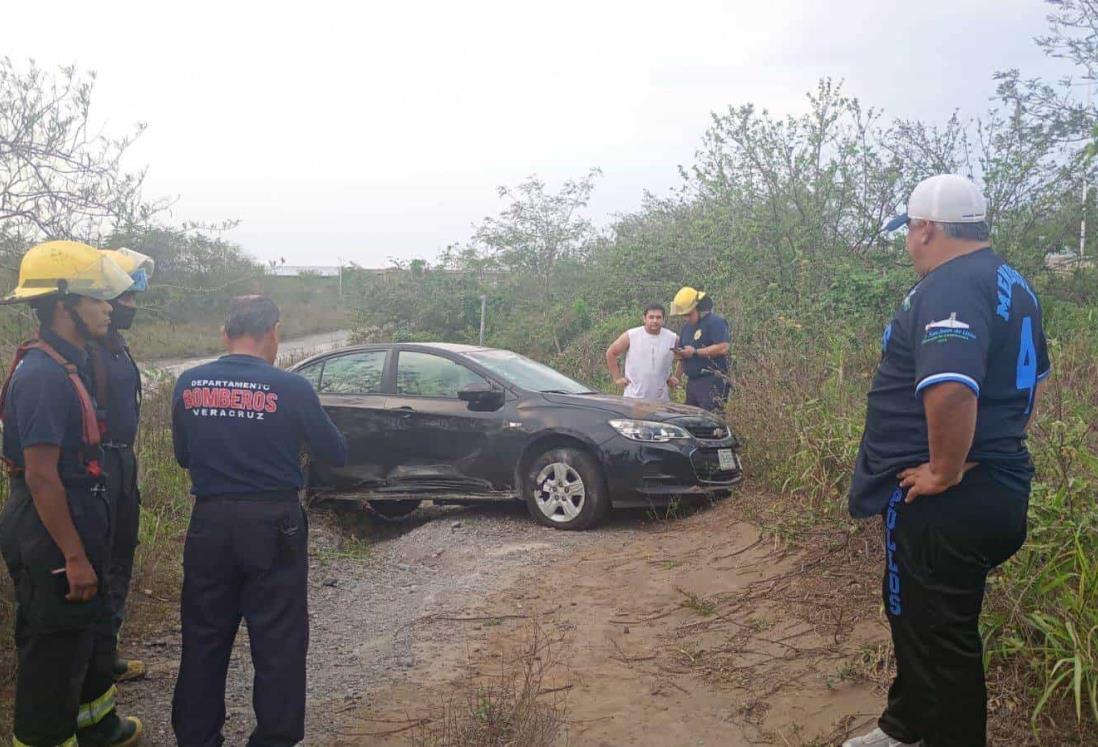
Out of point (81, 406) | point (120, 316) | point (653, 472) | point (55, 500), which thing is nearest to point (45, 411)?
point (81, 406)

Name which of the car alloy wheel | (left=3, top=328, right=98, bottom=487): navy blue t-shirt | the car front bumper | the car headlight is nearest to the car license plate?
the car front bumper

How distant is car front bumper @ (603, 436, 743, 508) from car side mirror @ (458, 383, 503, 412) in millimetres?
Answer: 992

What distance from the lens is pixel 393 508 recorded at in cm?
851

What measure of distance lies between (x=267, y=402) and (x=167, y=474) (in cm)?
480

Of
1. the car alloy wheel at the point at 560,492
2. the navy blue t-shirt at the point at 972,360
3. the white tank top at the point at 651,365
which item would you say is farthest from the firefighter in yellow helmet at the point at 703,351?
the navy blue t-shirt at the point at 972,360

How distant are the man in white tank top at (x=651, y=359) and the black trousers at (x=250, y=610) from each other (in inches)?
211

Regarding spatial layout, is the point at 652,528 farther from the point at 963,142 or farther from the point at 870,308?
the point at 963,142

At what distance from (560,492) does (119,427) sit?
406 centimetres

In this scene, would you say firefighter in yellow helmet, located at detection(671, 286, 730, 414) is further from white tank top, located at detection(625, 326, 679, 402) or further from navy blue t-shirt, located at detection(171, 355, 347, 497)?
navy blue t-shirt, located at detection(171, 355, 347, 497)

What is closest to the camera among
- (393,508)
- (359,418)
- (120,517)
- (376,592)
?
(120,517)

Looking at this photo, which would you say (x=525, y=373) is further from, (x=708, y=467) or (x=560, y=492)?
(x=708, y=467)

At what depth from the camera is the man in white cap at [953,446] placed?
2945 mm

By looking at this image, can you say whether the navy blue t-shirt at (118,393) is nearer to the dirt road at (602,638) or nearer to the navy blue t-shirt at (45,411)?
the navy blue t-shirt at (45,411)

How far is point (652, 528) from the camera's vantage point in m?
7.23
